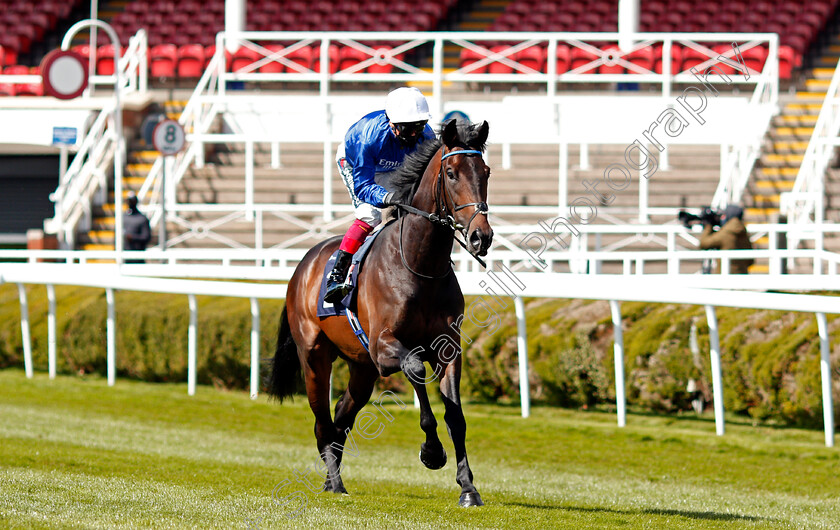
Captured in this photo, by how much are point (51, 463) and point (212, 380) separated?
361 cm

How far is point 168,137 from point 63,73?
144 centimetres

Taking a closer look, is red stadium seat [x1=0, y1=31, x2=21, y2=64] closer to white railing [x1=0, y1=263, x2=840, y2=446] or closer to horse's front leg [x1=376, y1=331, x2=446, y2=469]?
white railing [x1=0, y1=263, x2=840, y2=446]

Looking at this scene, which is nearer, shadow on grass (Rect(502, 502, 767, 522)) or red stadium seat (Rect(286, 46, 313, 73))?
shadow on grass (Rect(502, 502, 767, 522))

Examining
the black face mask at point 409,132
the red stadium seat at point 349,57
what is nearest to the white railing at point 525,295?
the black face mask at point 409,132

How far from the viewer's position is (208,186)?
A: 15156 mm

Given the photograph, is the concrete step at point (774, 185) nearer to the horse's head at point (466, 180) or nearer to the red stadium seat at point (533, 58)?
the red stadium seat at point (533, 58)

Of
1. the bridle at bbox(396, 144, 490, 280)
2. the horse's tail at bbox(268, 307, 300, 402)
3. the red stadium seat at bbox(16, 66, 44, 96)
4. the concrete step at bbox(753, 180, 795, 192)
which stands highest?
the red stadium seat at bbox(16, 66, 44, 96)

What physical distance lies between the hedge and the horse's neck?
10.3 feet

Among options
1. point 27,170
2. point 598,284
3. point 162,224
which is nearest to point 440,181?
point 598,284

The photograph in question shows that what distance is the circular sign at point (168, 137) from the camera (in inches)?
515

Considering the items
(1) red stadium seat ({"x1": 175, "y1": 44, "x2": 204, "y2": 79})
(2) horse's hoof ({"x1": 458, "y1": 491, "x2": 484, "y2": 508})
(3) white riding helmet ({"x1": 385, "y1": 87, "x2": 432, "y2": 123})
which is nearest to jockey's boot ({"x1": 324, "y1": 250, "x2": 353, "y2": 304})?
(3) white riding helmet ({"x1": 385, "y1": 87, "x2": 432, "y2": 123})

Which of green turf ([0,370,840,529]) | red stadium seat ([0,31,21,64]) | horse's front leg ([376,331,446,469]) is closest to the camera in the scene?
green turf ([0,370,840,529])

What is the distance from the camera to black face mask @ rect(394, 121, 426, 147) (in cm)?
506

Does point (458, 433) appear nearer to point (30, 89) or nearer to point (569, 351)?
point (569, 351)
